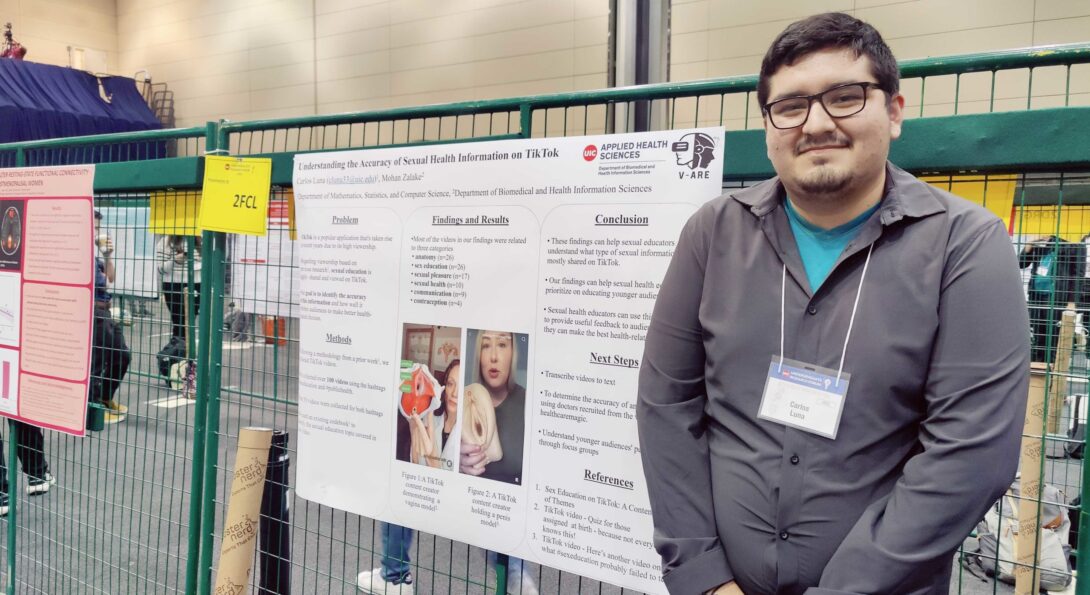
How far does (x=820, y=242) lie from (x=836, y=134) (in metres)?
0.16

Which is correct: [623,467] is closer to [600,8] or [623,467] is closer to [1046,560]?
[1046,560]

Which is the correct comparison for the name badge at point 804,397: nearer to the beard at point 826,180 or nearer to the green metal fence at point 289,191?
the beard at point 826,180

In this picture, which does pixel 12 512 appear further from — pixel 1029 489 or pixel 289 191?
pixel 1029 489

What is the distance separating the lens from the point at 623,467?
1.28m

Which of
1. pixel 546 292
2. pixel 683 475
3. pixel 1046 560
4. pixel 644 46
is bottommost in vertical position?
pixel 1046 560

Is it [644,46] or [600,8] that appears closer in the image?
[644,46]

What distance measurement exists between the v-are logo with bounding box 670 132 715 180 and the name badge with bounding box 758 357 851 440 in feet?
1.19

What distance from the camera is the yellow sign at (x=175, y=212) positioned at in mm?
2045

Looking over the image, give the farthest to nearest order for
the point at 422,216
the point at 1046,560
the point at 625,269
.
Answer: the point at 1046,560
the point at 422,216
the point at 625,269

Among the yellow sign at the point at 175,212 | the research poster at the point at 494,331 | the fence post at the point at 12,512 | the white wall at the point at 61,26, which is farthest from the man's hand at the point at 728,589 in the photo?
the white wall at the point at 61,26

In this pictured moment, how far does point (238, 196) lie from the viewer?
179cm

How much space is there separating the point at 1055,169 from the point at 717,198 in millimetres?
498

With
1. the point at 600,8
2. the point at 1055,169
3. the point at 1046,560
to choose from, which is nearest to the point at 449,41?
the point at 600,8

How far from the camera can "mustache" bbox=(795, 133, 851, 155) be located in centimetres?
96
